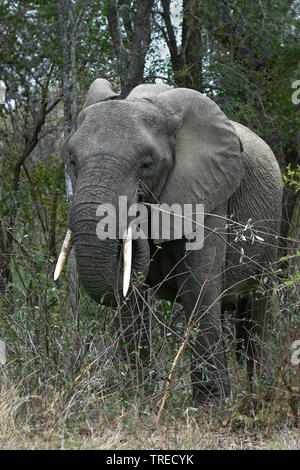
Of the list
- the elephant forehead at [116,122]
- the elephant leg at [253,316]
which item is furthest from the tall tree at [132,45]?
the elephant forehead at [116,122]

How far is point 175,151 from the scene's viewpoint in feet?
18.5

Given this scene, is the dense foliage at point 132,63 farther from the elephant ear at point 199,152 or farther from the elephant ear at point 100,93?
the elephant ear at point 199,152

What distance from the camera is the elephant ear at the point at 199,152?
5.56 metres

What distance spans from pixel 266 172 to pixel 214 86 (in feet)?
10.3

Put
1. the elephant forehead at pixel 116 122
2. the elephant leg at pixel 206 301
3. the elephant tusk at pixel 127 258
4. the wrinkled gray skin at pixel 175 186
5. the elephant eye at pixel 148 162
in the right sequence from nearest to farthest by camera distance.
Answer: the elephant tusk at pixel 127 258 < the wrinkled gray skin at pixel 175 186 < the elephant forehead at pixel 116 122 < the elephant eye at pixel 148 162 < the elephant leg at pixel 206 301

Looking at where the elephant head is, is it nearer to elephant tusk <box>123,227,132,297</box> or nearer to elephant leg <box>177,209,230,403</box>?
elephant tusk <box>123,227,132,297</box>

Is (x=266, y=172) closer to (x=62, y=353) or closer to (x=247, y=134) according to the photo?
(x=247, y=134)

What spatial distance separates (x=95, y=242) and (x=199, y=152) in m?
1.32

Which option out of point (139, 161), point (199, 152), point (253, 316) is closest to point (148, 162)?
point (139, 161)

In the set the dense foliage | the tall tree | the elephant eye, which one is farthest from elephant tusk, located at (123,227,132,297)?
the tall tree

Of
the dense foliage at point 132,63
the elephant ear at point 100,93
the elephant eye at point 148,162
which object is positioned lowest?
the elephant eye at point 148,162

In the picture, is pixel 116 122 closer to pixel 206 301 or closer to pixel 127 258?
pixel 127 258
